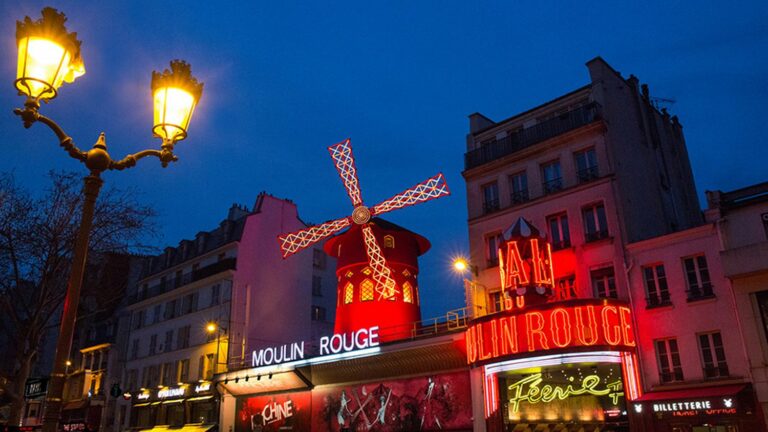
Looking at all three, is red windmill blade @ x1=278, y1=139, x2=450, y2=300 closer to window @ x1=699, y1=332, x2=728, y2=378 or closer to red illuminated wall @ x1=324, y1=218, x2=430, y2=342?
red illuminated wall @ x1=324, y1=218, x2=430, y2=342

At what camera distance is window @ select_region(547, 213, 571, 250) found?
16.3m

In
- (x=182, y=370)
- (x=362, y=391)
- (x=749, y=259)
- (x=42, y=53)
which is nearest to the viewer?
(x=42, y=53)

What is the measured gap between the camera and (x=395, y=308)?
2131cm

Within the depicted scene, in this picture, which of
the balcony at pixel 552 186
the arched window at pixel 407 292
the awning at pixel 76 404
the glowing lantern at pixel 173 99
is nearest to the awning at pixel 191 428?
the awning at pixel 76 404

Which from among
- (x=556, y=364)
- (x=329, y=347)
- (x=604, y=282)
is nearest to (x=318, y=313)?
(x=329, y=347)

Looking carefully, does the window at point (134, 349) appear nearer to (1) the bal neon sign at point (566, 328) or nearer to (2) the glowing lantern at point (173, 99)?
(1) the bal neon sign at point (566, 328)

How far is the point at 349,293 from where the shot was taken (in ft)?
72.3

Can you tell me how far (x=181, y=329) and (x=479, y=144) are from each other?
17.0 metres

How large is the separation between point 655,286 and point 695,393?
2.65 meters

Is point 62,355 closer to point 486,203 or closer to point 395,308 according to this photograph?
point 486,203

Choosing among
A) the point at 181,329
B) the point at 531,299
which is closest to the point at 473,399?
the point at 531,299

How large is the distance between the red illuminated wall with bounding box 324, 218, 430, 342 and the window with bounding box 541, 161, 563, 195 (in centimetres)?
683

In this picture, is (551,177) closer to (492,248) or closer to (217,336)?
(492,248)

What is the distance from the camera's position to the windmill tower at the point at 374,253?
21172 millimetres
